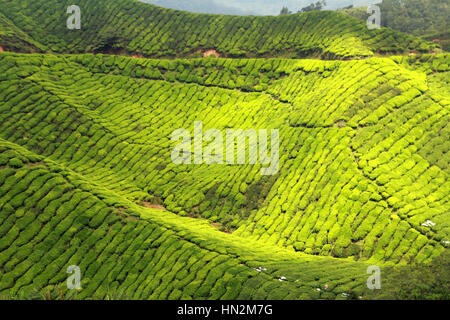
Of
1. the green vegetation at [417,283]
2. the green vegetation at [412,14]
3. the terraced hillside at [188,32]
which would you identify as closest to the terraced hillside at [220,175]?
the terraced hillside at [188,32]

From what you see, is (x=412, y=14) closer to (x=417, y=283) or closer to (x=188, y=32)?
(x=188, y=32)

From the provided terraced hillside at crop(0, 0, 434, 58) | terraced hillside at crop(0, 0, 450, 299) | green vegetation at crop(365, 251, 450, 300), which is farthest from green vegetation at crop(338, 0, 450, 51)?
green vegetation at crop(365, 251, 450, 300)

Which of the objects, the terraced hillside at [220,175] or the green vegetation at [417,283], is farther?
the terraced hillside at [220,175]

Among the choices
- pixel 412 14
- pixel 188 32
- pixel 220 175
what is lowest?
pixel 220 175

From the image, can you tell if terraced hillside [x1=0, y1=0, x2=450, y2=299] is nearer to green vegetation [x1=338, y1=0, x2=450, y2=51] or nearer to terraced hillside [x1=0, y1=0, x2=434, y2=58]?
terraced hillside [x1=0, y1=0, x2=434, y2=58]

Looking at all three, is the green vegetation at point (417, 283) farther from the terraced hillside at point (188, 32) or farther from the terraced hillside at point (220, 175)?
the terraced hillside at point (188, 32)

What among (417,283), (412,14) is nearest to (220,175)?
(417,283)

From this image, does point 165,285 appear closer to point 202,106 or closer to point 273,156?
point 273,156

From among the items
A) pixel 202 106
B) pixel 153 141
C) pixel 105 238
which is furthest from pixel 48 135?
pixel 105 238

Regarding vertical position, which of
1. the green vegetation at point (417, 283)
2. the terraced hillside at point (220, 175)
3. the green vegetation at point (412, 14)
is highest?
the green vegetation at point (412, 14)
